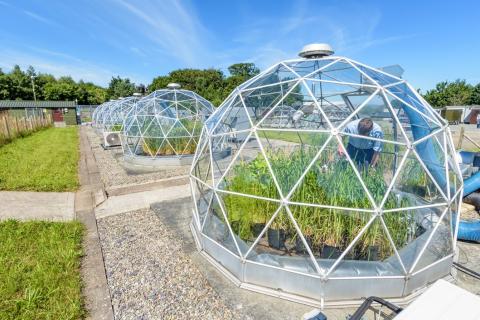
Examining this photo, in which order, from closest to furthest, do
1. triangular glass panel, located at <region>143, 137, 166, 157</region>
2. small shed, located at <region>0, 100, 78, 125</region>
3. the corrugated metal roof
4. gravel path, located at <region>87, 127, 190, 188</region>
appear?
gravel path, located at <region>87, 127, 190, 188</region>
triangular glass panel, located at <region>143, 137, 166, 157</region>
small shed, located at <region>0, 100, 78, 125</region>
the corrugated metal roof

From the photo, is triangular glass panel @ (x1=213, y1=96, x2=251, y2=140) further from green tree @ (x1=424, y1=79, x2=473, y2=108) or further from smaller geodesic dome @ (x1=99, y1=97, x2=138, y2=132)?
green tree @ (x1=424, y1=79, x2=473, y2=108)

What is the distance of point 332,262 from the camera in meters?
3.12

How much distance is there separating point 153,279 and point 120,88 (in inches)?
2463

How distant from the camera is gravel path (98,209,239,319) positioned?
124 inches

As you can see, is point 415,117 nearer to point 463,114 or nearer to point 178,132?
point 178,132

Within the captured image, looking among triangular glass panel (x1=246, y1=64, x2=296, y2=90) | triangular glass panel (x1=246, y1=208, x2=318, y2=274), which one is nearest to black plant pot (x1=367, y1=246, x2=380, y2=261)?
triangular glass panel (x1=246, y1=208, x2=318, y2=274)

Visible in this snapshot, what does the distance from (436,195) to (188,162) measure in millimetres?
8935

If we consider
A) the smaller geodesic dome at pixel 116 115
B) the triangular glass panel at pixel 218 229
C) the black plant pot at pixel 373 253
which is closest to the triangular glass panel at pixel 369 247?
the black plant pot at pixel 373 253

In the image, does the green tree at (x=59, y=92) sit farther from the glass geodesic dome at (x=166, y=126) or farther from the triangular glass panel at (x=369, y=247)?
the triangular glass panel at (x=369, y=247)

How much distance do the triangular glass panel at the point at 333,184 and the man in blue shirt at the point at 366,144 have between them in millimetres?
257

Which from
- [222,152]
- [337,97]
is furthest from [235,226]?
[337,97]

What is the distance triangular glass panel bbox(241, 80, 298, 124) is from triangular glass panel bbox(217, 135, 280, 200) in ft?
1.95

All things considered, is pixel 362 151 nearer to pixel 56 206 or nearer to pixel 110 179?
pixel 56 206

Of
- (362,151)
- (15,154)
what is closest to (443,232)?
(362,151)
